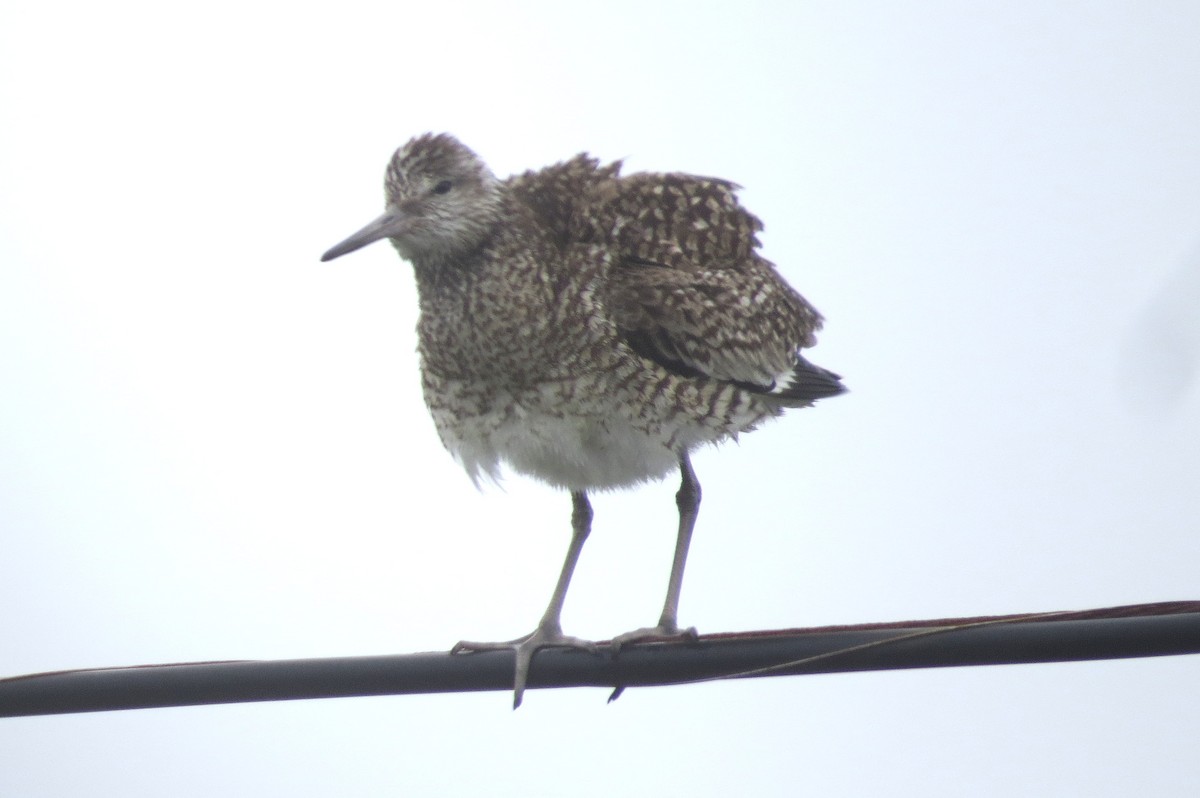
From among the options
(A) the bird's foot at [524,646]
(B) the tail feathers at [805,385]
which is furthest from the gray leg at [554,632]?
(B) the tail feathers at [805,385]

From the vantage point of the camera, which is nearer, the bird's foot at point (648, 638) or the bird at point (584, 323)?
the bird's foot at point (648, 638)

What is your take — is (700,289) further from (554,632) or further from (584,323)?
(554,632)

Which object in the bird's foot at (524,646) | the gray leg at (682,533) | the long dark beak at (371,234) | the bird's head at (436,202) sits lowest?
the bird's foot at (524,646)

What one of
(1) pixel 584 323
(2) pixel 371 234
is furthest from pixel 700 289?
(2) pixel 371 234

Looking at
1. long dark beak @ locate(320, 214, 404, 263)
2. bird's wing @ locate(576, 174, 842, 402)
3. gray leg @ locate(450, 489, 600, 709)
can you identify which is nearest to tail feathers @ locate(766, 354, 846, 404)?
bird's wing @ locate(576, 174, 842, 402)

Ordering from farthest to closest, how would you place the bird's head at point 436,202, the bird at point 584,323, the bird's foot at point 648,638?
the bird's head at point 436,202 → the bird at point 584,323 → the bird's foot at point 648,638

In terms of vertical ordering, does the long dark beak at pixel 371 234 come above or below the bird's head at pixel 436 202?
below

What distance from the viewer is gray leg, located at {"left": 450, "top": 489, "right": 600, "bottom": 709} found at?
18.6 ft

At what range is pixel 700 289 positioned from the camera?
276 inches

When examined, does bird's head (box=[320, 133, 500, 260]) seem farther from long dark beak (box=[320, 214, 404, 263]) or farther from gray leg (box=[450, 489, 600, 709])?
gray leg (box=[450, 489, 600, 709])

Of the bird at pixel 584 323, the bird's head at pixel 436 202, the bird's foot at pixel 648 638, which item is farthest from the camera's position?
the bird's head at pixel 436 202

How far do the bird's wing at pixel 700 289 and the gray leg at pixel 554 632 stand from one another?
0.99 meters

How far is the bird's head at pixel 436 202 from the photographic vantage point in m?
7.11

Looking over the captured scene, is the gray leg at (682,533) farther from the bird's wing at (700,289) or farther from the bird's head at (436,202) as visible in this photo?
the bird's head at (436,202)
